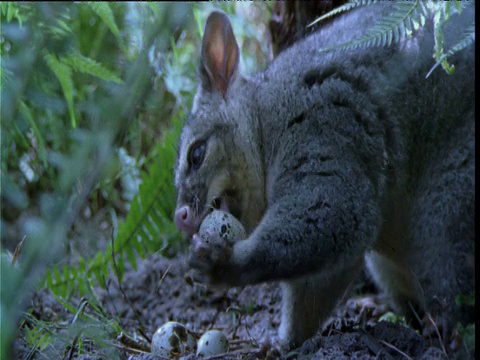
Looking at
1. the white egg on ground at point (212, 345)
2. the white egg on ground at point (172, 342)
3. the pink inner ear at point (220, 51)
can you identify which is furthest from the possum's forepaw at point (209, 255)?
the pink inner ear at point (220, 51)

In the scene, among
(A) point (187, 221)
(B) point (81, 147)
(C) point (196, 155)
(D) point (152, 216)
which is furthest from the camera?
(D) point (152, 216)

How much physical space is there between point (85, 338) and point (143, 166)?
8.82ft

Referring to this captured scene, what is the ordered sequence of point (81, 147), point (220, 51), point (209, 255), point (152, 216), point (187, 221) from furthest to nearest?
point (152, 216) → point (220, 51) → point (187, 221) → point (209, 255) → point (81, 147)

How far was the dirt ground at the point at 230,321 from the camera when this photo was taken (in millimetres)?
3141

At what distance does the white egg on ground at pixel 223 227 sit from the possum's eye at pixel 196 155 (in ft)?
2.07

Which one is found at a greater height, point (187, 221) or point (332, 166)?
point (332, 166)

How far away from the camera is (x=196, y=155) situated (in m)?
4.06

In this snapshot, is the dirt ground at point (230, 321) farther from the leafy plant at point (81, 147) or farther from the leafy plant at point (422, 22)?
the leafy plant at point (422, 22)

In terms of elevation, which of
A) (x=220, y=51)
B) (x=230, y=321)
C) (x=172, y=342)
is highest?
(x=220, y=51)

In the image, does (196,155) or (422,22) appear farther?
(196,155)

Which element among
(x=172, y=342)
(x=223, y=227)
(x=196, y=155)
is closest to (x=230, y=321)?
(x=172, y=342)

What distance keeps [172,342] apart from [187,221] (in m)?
0.71

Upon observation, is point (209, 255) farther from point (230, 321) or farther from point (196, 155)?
point (230, 321)

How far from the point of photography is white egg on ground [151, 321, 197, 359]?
3549mm
